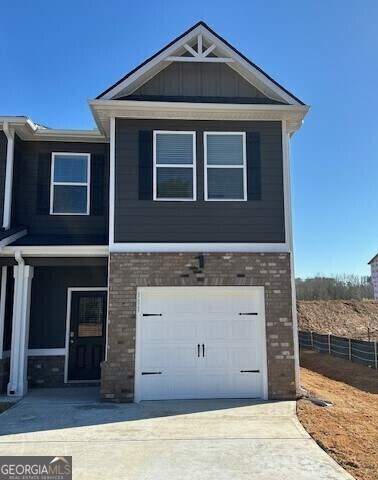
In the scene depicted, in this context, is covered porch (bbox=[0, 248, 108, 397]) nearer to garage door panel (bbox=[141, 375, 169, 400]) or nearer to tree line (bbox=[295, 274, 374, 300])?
garage door panel (bbox=[141, 375, 169, 400])

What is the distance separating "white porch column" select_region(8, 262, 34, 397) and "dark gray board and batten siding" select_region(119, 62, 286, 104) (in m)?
4.43

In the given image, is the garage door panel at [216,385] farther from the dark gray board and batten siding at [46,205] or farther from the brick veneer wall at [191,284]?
the dark gray board and batten siding at [46,205]

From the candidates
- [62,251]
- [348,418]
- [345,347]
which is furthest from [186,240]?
[345,347]

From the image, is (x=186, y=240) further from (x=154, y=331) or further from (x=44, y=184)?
(x=44, y=184)

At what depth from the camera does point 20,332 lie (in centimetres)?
941

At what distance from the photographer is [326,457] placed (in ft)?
18.2

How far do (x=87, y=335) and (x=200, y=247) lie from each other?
3.69 metres

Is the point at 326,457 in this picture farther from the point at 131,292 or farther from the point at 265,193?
the point at 265,193

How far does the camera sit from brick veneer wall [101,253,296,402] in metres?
8.78

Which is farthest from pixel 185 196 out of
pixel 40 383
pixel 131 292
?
pixel 40 383

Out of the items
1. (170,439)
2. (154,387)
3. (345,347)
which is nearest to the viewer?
(170,439)

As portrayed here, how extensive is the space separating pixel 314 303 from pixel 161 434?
24229mm

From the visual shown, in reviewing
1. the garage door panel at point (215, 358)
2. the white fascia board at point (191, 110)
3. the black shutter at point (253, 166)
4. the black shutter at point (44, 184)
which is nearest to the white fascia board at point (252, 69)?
the white fascia board at point (191, 110)

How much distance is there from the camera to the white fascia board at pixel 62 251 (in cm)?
936
